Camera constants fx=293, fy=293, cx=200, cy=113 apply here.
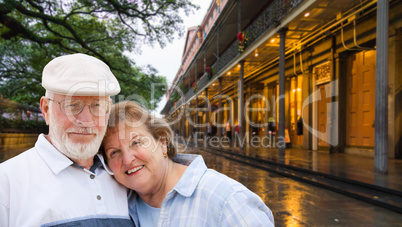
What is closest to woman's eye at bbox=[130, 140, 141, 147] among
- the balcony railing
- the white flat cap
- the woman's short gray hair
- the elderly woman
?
the elderly woman

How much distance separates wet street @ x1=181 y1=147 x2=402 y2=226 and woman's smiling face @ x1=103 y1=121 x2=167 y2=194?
8.45 ft

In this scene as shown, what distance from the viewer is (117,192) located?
1809 millimetres

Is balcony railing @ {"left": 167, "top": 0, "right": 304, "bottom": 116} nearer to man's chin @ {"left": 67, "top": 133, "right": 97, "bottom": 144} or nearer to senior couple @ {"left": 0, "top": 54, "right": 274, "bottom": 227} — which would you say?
senior couple @ {"left": 0, "top": 54, "right": 274, "bottom": 227}

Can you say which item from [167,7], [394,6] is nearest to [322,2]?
[394,6]

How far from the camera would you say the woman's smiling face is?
1.81 metres

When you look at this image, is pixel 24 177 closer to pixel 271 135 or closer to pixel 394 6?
pixel 394 6

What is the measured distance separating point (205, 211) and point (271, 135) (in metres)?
16.3

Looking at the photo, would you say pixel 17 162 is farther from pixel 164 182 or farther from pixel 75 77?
pixel 164 182

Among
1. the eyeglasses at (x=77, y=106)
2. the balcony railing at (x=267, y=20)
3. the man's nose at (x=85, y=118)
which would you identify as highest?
the balcony railing at (x=267, y=20)

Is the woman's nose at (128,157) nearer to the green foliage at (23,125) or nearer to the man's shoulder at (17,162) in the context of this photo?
the man's shoulder at (17,162)

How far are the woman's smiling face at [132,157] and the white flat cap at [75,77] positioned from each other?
0.29 m

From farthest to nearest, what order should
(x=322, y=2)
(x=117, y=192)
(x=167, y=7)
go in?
(x=167, y=7)
(x=322, y=2)
(x=117, y=192)

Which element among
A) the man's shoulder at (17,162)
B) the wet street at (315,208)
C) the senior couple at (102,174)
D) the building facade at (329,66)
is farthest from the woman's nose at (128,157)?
the building facade at (329,66)

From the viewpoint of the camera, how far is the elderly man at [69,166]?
4.55 feet
